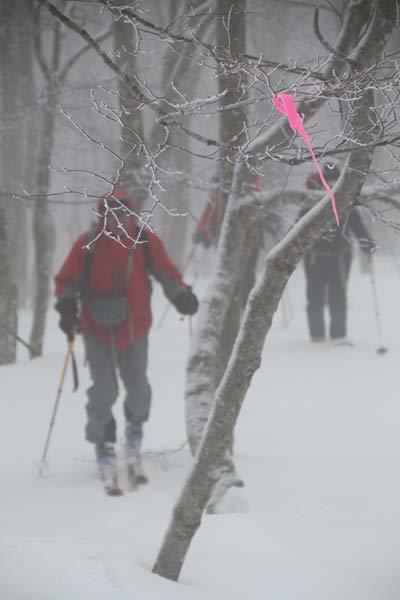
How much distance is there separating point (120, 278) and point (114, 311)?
26 centimetres

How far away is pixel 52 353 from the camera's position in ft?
34.2

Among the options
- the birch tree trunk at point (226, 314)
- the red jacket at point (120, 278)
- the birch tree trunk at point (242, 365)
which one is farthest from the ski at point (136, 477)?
the birch tree trunk at point (242, 365)

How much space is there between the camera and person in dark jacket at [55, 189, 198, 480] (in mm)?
5543

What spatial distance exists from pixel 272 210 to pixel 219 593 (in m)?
2.81

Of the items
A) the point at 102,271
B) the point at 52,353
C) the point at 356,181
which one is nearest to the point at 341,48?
the point at 356,181

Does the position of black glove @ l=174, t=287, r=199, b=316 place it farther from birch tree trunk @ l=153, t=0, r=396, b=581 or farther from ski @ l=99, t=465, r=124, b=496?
birch tree trunk @ l=153, t=0, r=396, b=581

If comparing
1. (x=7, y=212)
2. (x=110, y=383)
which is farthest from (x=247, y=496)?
(x=7, y=212)

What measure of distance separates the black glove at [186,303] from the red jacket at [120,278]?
0.05m

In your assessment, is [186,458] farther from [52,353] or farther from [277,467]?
[52,353]

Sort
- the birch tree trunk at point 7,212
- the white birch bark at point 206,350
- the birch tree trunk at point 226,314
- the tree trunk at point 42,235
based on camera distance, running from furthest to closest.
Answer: the tree trunk at point 42,235 → the birch tree trunk at point 7,212 → the white birch bark at point 206,350 → the birch tree trunk at point 226,314

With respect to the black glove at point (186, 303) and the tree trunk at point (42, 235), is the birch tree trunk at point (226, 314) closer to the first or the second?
the black glove at point (186, 303)

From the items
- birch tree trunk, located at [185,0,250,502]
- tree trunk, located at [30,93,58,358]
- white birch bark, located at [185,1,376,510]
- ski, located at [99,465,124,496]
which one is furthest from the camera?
tree trunk, located at [30,93,58,358]

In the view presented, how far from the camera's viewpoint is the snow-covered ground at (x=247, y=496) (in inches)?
126

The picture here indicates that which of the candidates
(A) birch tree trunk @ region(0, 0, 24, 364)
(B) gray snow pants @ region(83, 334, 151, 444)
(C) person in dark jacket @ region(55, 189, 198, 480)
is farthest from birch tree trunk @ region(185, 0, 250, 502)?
(A) birch tree trunk @ region(0, 0, 24, 364)
